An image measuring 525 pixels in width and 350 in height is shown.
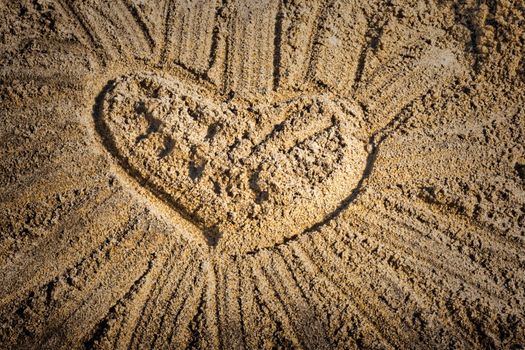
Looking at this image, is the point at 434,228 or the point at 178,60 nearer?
the point at 434,228

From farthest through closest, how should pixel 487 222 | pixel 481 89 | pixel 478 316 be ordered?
pixel 481 89, pixel 487 222, pixel 478 316

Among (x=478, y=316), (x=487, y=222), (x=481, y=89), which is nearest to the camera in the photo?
(x=478, y=316)

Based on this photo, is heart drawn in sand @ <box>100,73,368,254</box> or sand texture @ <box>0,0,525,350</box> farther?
heart drawn in sand @ <box>100,73,368,254</box>

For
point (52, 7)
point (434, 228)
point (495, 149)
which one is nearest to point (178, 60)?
point (52, 7)

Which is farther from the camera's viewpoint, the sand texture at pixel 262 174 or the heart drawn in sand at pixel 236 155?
the heart drawn in sand at pixel 236 155

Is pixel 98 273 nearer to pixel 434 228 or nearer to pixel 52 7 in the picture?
pixel 52 7
